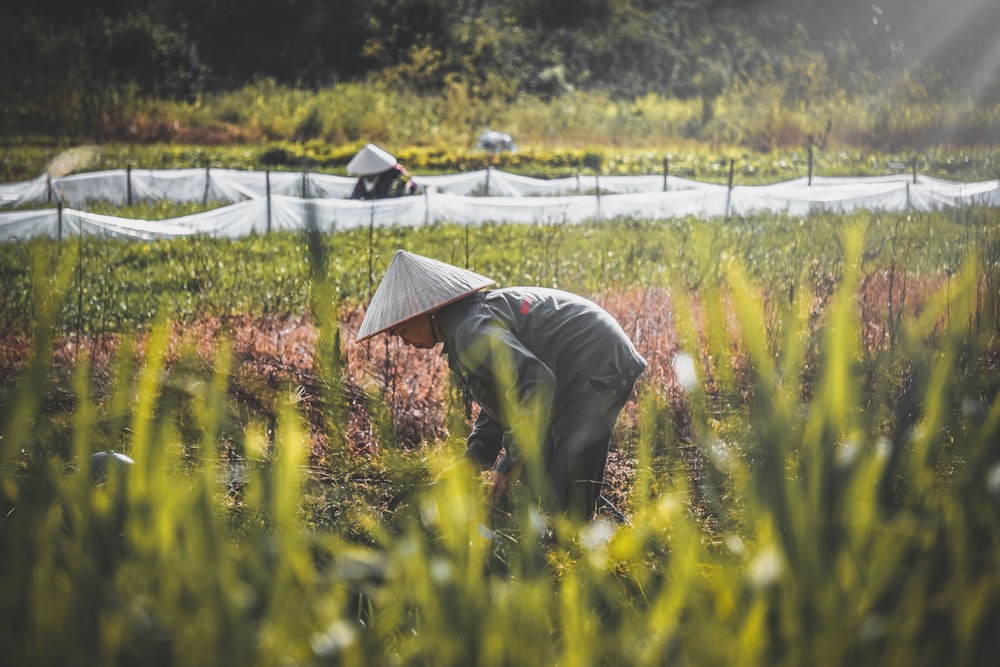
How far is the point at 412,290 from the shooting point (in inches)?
96.7

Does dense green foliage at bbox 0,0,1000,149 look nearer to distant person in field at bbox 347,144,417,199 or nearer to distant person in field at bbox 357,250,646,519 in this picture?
distant person in field at bbox 347,144,417,199

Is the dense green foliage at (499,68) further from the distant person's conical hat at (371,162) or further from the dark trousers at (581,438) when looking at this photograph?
the dark trousers at (581,438)

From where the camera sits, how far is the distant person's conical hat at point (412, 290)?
2432 millimetres

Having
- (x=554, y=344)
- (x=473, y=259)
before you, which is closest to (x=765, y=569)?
(x=554, y=344)

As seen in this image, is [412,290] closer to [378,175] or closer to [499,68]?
[378,175]

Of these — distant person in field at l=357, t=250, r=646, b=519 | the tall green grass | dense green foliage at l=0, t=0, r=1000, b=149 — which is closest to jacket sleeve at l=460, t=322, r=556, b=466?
distant person in field at l=357, t=250, r=646, b=519

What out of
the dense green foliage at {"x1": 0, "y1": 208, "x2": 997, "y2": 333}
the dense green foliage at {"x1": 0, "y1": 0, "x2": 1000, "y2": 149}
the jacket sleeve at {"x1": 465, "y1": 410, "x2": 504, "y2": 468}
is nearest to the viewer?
the jacket sleeve at {"x1": 465, "y1": 410, "x2": 504, "y2": 468}

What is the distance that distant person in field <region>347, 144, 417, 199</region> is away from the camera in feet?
29.2

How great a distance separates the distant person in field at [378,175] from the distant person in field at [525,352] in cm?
644

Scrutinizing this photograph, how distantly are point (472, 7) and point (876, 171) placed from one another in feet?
51.2

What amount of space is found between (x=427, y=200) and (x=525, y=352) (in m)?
6.50

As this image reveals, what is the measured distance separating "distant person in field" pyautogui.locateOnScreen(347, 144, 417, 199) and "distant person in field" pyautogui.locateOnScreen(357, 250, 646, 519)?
21.1ft

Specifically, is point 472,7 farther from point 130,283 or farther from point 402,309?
point 402,309

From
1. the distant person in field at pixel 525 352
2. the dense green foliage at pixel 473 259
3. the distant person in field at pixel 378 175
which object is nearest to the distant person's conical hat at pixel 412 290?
the distant person in field at pixel 525 352
